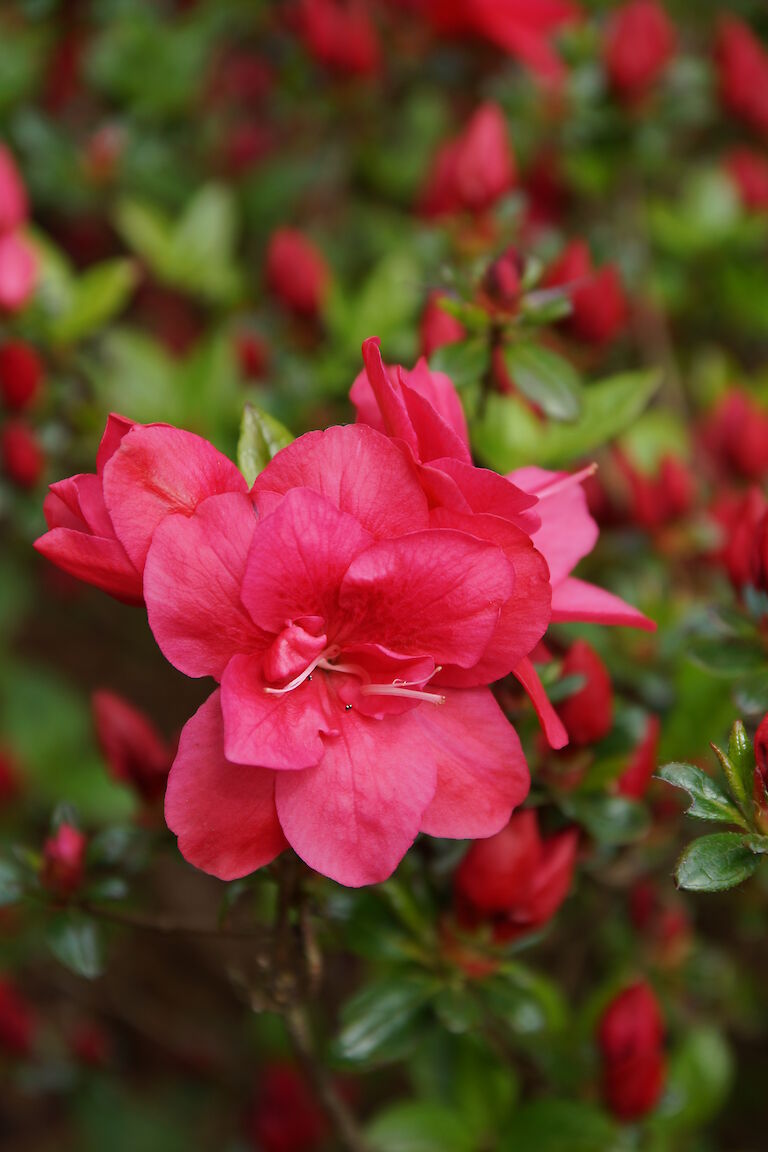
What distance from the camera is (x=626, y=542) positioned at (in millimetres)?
1315

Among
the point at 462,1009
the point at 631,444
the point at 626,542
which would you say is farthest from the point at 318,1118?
the point at 631,444

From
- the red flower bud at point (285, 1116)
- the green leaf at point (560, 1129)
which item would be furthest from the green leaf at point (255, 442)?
the red flower bud at point (285, 1116)

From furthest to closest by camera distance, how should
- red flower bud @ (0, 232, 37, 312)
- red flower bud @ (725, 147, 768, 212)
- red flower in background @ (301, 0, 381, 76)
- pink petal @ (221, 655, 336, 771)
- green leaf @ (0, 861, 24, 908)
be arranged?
red flower bud @ (725, 147, 768, 212) < red flower in background @ (301, 0, 381, 76) < red flower bud @ (0, 232, 37, 312) < green leaf @ (0, 861, 24, 908) < pink petal @ (221, 655, 336, 771)

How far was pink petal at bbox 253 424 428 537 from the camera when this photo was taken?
636 millimetres

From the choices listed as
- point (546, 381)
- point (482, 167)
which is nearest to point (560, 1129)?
point (546, 381)

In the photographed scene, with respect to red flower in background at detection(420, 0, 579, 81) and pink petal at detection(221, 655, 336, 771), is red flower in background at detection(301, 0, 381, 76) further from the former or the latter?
pink petal at detection(221, 655, 336, 771)

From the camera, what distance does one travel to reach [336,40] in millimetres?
1638

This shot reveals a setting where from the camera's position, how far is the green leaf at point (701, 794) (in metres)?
0.69

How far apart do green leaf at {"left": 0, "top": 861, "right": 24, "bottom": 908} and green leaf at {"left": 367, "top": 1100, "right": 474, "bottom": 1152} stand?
0.46 metres

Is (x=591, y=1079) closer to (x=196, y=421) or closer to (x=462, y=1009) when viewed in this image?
(x=462, y=1009)

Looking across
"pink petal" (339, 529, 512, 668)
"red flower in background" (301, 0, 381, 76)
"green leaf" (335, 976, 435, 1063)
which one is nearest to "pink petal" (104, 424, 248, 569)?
"pink petal" (339, 529, 512, 668)

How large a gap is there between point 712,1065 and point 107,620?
1236mm

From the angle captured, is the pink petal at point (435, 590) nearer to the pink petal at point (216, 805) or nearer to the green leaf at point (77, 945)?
the pink petal at point (216, 805)

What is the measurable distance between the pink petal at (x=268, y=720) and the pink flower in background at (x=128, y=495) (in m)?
0.09
